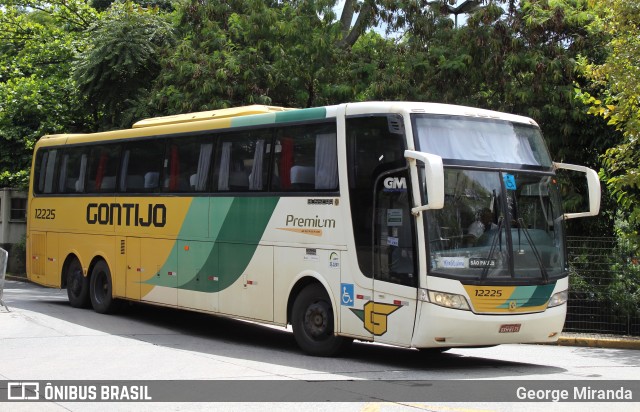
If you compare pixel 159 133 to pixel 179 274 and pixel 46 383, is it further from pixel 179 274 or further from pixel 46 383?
pixel 46 383

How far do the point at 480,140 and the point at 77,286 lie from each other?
10.6 metres

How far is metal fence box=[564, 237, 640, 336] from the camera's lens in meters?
16.5

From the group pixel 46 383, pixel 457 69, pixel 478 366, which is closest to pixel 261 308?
pixel 478 366

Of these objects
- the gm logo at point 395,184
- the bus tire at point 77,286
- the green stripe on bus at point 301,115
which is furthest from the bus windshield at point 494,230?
the bus tire at point 77,286

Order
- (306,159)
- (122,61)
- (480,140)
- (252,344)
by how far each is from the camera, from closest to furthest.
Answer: (480,140)
(306,159)
(252,344)
(122,61)

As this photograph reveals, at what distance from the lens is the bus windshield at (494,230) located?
11.1 meters

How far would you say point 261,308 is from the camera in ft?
44.9

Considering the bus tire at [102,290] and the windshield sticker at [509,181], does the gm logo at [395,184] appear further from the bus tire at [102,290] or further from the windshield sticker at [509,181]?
the bus tire at [102,290]

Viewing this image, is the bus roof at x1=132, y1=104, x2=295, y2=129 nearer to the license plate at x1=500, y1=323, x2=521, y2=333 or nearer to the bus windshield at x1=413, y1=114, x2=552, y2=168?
the bus windshield at x1=413, y1=114, x2=552, y2=168

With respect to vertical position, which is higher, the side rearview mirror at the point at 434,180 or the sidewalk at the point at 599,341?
the side rearview mirror at the point at 434,180

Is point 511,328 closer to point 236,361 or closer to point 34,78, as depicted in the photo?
point 236,361

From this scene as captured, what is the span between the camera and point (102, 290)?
18250 millimetres

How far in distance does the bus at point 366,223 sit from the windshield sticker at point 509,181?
0.7 inches

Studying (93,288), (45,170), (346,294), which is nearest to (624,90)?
(346,294)
